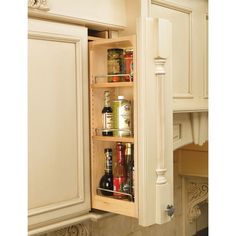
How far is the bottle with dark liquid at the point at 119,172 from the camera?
1.56 m

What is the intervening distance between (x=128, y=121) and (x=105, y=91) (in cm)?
16

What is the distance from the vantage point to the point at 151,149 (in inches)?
58.4

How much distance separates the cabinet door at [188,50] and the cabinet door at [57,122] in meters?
0.40

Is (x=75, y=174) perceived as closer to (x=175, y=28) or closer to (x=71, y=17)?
(x=71, y=17)

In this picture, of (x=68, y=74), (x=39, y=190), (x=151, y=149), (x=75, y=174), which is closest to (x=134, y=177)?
(x=151, y=149)

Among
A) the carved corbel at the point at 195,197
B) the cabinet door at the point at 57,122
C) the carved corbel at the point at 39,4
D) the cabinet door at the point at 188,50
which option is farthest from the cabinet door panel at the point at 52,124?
the carved corbel at the point at 195,197

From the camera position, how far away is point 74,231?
186cm

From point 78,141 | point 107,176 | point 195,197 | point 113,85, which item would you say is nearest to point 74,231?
point 107,176

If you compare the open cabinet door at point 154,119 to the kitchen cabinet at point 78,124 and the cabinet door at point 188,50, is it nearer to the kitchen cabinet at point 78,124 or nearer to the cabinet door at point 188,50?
the kitchen cabinet at point 78,124

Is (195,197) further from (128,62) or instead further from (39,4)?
(39,4)

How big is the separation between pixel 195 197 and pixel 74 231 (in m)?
1.17

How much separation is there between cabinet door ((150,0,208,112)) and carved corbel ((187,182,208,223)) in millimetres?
989
